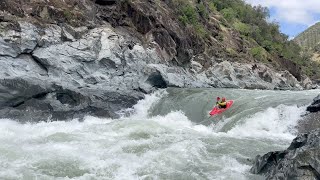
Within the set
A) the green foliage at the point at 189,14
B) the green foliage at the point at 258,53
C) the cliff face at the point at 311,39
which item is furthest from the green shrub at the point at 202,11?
the cliff face at the point at 311,39

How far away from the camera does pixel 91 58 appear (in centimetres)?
2203

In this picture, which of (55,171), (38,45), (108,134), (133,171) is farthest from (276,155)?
(38,45)

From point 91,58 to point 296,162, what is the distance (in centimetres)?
1583

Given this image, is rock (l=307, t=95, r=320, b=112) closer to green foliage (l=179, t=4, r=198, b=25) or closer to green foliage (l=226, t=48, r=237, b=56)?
green foliage (l=179, t=4, r=198, b=25)

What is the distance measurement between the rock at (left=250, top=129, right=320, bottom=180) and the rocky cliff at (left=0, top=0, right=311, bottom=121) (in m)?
10.5

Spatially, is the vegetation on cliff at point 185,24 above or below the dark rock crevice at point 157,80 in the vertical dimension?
above

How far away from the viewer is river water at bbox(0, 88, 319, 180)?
394 inches

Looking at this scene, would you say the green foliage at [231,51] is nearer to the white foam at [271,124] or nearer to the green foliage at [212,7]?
the green foliage at [212,7]

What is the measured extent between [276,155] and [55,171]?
528 cm

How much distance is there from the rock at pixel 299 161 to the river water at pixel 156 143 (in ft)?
2.18

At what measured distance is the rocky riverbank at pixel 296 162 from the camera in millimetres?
7691

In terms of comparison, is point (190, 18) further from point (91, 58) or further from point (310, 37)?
point (310, 37)

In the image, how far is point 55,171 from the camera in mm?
9867

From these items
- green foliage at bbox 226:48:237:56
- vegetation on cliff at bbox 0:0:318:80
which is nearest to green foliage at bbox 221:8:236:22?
vegetation on cliff at bbox 0:0:318:80
